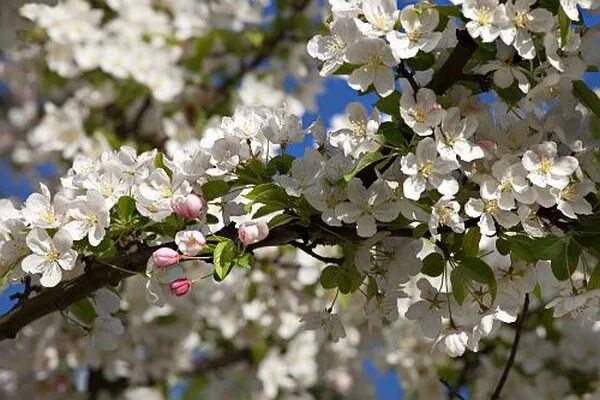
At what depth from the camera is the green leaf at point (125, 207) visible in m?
1.39

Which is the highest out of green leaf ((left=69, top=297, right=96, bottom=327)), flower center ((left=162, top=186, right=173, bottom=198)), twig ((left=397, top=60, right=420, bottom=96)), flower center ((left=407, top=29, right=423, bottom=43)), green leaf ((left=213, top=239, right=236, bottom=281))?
flower center ((left=407, top=29, right=423, bottom=43))

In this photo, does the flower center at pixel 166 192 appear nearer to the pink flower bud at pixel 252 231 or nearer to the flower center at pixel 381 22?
the pink flower bud at pixel 252 231

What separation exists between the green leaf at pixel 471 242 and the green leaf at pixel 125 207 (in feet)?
1.41

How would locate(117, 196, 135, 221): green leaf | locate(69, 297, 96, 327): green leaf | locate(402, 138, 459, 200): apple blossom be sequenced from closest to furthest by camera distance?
Result: 1. locate(402, 138, 459, 200): apple blossom
2. locate(117, 196, 135, 221): green leaf
3. locate(69, 297, 96, 327): green leaf

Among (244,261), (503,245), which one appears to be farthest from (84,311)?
(503,245)

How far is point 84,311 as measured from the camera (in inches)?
64.0

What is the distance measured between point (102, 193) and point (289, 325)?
1.81 metres

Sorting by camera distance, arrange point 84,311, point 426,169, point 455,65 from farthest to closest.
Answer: point 84,311, point 455,65, point 426,169

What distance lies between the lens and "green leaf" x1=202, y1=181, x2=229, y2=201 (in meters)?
1.37

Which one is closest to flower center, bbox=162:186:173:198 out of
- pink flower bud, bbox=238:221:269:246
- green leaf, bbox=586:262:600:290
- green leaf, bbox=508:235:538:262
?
pink flower bud, bbox=238:221:269:246

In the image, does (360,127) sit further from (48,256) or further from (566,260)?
(48,256)

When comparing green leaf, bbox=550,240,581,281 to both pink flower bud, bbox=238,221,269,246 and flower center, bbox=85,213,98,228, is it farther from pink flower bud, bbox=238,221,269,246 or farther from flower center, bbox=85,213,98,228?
flower center, bbox=85,213,98,228

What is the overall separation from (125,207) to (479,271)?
46 centimetres

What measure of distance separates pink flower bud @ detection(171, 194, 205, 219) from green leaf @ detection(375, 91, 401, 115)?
259 millimetres
